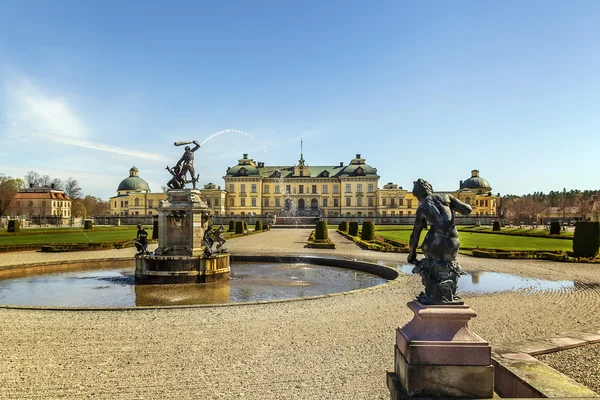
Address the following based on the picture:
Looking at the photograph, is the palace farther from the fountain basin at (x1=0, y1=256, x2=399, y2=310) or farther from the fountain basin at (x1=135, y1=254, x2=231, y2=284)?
the fountain basin at (x1=135, y1=254, x2=231, y2=284)

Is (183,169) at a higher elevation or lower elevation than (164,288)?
higher

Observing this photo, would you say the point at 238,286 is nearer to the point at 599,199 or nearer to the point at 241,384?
the point at 241,384

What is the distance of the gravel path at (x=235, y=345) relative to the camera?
486 cm

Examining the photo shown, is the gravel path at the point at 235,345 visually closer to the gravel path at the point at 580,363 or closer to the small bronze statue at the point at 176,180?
the gravel path at the point at 580,363

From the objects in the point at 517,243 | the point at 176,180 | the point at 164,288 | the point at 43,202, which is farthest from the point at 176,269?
the point at 43,202

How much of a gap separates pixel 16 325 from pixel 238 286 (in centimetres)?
601

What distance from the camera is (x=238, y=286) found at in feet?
41.2

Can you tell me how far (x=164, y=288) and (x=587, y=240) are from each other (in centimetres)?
1811

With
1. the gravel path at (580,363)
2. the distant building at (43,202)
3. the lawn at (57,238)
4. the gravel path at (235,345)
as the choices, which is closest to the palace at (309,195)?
the distant building at (43,202)

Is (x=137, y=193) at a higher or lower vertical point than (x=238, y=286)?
higher

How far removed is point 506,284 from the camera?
41.0 feet

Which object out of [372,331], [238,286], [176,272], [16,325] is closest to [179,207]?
[176,272]

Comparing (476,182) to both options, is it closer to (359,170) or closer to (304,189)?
(359,170)

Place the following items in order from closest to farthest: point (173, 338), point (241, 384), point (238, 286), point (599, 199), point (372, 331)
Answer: point (241, 384) → point (173, 338) → point (372, 331) → point (238, 286) → point (599, 199)
